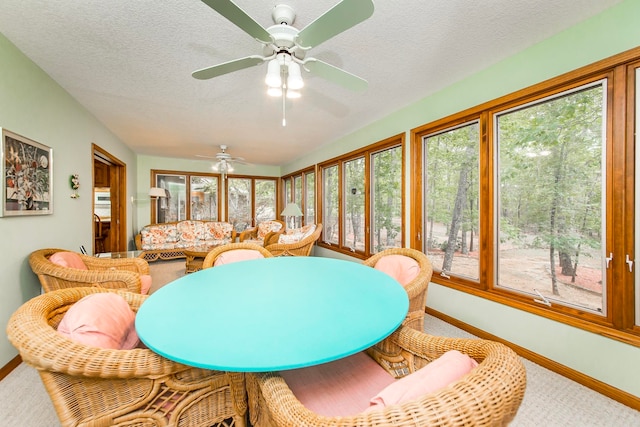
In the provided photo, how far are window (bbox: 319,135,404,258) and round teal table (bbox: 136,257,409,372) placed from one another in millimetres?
2256

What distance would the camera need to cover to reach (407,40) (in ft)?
6.29

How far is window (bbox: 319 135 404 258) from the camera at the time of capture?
361 cm

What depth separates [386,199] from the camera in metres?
3.79

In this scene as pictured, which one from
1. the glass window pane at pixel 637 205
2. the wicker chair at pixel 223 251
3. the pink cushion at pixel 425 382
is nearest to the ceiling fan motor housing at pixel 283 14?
the wicker chair at pixel 223 251

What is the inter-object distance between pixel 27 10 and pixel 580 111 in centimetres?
387

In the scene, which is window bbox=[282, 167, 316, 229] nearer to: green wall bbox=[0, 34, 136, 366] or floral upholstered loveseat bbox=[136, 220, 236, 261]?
floral upholstered loveseat bbox=[136, 220, 236, 261]

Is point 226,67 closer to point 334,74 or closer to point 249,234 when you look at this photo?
point 334,74

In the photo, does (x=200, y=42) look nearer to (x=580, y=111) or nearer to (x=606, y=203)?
(x=580, y=111)

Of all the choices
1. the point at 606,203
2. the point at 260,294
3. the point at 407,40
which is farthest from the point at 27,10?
the point at 606,203

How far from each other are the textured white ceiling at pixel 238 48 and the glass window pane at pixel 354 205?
114cm

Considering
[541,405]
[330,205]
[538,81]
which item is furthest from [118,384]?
[330,205]

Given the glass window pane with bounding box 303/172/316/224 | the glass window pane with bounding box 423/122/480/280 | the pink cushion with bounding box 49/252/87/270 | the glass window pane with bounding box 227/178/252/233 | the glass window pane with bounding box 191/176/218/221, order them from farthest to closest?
the glass window pane with bounding box 227/178/252/233 < the glass window pane with bounding box 191/176/218/221 < the glass window pane with bounding box 303/172/316/224 < the glass window pane with bounding box 423/122/480/280 < the pink cushion with bounding box 49/252/87/270

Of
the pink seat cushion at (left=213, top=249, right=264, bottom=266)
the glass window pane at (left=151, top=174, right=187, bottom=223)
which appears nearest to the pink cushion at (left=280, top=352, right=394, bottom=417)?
the pink seat cushion at (left=213, top=249, right=264, bottom=266)

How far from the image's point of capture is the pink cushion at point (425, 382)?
617mm
